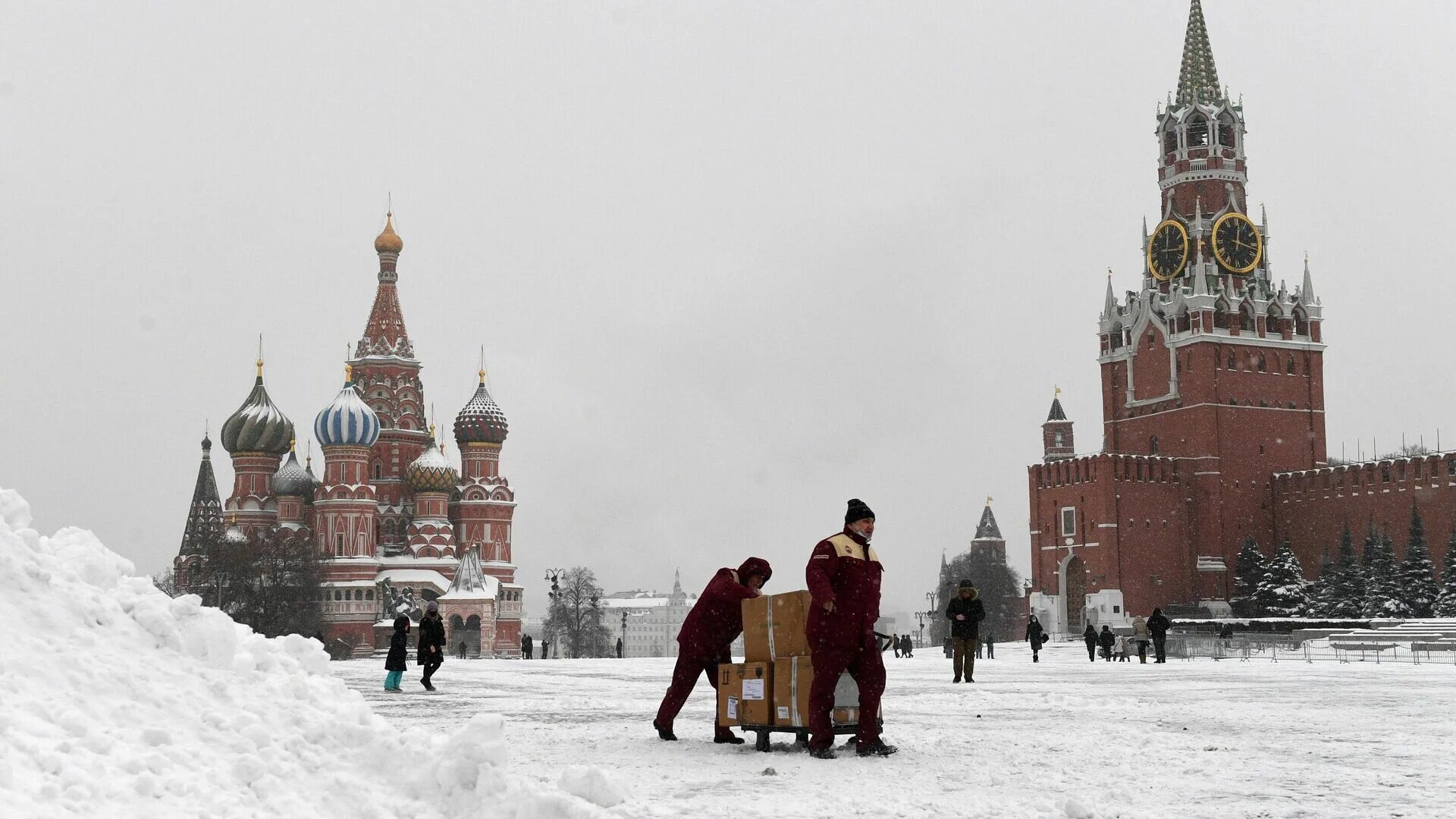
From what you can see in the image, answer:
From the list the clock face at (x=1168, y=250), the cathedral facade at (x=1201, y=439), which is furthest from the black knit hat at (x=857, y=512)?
the clock face at (x=1168, y=250)

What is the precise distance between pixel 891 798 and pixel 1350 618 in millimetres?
65358

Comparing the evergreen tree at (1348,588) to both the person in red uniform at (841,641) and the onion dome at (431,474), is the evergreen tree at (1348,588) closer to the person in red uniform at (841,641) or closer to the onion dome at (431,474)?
the onion dome at (431,474)

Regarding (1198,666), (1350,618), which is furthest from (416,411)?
Result: (1198,666)

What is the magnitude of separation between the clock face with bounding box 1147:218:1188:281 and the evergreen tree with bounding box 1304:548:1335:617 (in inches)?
675

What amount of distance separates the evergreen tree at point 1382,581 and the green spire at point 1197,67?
2783 centimetres

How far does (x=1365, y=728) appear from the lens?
1128 centimetres

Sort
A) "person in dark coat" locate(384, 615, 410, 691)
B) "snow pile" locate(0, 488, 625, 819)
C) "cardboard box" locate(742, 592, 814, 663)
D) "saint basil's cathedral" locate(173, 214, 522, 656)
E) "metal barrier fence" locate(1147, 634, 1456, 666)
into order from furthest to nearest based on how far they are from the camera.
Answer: "saint basil's cathedral" locate(173, 214, 522, 656)
"metal barrier fence" locate(1147, 634, 1456, 666)
"person in dark coat" locate(384, 615, 410, 691)
"cardboard box" locate(742, 592, 814, 663)
"snow pile" locate(0, 488, 625, 819)

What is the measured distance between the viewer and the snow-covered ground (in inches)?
282

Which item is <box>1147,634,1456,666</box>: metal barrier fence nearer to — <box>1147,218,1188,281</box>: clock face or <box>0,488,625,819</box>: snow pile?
<box>0,488,625,819</box>: snow pile

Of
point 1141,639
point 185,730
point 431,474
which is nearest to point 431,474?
point 431,474

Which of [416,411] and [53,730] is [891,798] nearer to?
[53,730]

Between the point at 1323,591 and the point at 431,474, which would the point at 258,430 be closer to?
the point at 431,474

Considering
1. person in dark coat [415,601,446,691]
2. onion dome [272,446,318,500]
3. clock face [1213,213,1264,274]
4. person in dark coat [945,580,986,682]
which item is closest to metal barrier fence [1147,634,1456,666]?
person in dark coat [945,580,986,682]

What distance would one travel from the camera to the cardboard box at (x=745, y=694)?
959 cm
